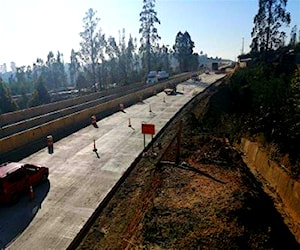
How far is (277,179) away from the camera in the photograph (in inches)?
530

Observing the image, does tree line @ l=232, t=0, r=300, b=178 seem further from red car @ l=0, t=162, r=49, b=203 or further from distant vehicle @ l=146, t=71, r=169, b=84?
distant vehicle @ l=146, t=71, r=169, b=84

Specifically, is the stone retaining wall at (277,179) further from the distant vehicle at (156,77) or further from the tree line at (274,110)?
the distant vehicle at (156,77)

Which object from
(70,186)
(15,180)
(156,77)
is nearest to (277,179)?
(70,186)

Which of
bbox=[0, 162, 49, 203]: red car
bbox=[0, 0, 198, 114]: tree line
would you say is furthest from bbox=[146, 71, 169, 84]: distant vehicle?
bbox=[0, 162, 49, 203]: red car

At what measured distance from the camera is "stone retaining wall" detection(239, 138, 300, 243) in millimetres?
11258

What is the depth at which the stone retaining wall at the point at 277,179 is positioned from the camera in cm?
1126

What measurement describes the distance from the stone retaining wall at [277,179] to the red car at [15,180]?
1045 centimetres

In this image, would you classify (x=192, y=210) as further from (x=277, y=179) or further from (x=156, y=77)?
(x=156, y=77)

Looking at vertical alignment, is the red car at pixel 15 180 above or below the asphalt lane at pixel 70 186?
above

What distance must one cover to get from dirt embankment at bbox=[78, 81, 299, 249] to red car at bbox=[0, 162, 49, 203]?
3.70m

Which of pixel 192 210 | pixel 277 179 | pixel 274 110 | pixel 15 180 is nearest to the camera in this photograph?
pixel 192 210

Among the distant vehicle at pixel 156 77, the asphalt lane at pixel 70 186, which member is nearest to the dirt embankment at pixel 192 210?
the asphalt lane at pixel 70 186

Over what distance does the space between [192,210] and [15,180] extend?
7.24 metres

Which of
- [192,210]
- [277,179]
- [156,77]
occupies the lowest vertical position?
[277,179]
